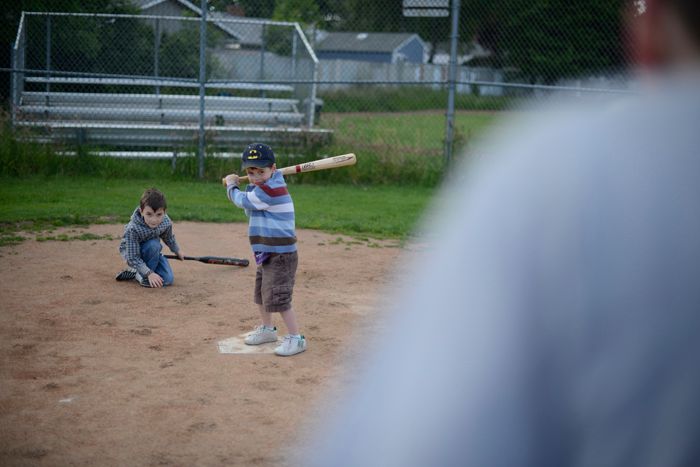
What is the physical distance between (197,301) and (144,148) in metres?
9.13

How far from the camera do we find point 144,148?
1534 centimetres

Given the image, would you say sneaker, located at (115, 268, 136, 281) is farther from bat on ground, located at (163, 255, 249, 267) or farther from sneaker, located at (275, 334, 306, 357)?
sneaker, located at (275, 334, 306, 357)

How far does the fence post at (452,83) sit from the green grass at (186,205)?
0.83m

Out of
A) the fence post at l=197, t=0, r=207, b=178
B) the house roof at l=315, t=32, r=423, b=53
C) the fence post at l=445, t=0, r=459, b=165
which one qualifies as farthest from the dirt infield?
the house roof at l=315, t=32, r=423, b=53

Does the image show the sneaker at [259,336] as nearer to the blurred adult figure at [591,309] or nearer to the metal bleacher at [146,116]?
the blurred adult figure at [591,309]

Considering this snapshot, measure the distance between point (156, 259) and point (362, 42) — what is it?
34.1 m

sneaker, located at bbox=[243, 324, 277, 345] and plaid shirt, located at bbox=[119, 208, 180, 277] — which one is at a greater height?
plaid shirt, located at bbox=[119, 208, 180, 277]

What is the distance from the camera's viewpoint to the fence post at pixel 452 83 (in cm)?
1246

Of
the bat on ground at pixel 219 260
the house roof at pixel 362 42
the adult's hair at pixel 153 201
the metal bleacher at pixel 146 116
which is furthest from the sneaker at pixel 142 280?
the house roof at pixel 362 42

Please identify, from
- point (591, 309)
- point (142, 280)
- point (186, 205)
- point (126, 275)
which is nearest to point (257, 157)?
point (142, 280)

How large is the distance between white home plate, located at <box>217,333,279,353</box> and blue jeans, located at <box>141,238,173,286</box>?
1754 mm

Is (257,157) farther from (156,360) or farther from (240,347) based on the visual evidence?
(156,360)

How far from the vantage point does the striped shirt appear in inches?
212

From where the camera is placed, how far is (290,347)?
550 centimetres
